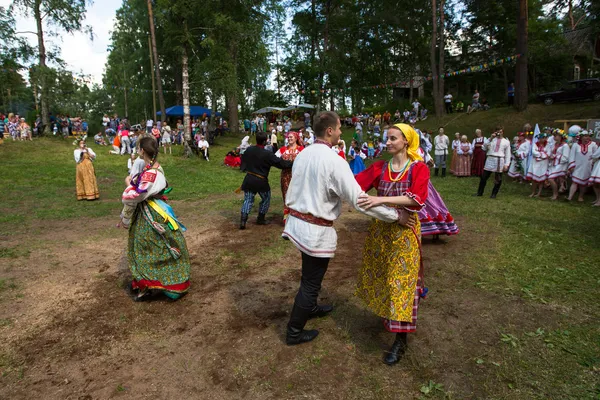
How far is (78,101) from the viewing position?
64.7 m

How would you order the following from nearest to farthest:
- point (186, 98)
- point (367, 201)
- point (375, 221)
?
point (367, 201) → point (375, 221) → point (186, 98)

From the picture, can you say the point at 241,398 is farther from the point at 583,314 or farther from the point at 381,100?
the point at 381,100

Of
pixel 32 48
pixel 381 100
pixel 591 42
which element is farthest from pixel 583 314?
pixel 381 100

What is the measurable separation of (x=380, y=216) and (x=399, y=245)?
14.6 inches

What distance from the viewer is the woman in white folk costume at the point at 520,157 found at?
11.9m

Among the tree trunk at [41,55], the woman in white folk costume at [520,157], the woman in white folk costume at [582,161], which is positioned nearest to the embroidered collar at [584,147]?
the woman in white folk costume at [582,161]

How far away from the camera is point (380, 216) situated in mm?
2902

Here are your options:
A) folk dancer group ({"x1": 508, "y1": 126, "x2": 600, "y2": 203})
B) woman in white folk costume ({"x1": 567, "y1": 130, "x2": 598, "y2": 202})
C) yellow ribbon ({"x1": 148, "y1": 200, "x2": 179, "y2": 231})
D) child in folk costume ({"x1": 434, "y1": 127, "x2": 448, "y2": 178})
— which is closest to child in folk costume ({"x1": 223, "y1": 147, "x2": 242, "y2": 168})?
child in folk costume ({"x1": 434, "y1": 127, "x2": 448, "y2": 178})

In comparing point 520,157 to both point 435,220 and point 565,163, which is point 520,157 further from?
point 435,220

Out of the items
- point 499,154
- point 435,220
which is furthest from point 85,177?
point 499,154

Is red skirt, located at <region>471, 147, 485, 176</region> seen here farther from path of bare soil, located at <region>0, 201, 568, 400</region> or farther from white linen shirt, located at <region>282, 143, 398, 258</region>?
white linen shirt, located at <region>282, 143, 398, 258</region>

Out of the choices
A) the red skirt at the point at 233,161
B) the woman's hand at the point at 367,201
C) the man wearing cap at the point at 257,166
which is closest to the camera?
the woman's hand at the point at 367,201

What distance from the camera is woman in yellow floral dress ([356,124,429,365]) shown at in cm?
305

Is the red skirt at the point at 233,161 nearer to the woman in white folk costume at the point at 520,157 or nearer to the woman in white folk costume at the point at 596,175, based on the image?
the woman in white folk costume at the point at 520,157
